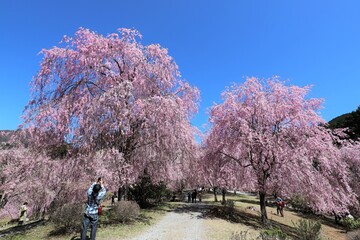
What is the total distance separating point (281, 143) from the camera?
51.4 ft

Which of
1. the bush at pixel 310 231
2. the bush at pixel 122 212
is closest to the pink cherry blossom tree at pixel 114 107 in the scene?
the bush at pixel 122 212

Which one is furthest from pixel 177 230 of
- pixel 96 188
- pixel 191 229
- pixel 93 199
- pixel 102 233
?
pixel 96 188

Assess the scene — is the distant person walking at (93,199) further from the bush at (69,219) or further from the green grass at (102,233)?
the bush at (69,219)

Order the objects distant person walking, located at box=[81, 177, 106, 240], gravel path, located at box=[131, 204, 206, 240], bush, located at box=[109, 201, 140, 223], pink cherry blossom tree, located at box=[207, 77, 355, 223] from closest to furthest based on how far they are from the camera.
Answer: distant person walking, located at box=[81, 177, 106, 240]
gravel path, located at box=[131, 204, 206, 240]
bush, located at box=[109, 201, 140, 223]
pink cherry blossom tree, located at box=[207, 77, 355, 223]

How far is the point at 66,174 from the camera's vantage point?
1180cm

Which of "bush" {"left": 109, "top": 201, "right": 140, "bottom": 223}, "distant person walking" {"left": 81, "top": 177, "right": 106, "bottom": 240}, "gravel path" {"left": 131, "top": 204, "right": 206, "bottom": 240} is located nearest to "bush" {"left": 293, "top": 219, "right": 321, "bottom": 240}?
"gravel path" {"left": 131, "top": 204, "right": 206, "bottom": 240}

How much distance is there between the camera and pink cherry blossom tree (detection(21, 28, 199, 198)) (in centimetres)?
1170

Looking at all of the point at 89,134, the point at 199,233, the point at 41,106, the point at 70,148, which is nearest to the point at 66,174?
the point at 70,148

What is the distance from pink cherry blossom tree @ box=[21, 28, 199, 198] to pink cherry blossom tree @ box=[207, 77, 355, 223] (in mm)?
3689

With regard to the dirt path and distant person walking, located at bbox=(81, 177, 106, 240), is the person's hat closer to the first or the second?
distant person walking, located at bbox=(81, 177, 106, 240)

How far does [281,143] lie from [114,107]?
10316 millimetres

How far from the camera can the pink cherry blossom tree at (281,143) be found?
15422 millimetres

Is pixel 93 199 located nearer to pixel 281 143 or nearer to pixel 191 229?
pixel 191 229

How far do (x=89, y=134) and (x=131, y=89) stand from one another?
306cm
